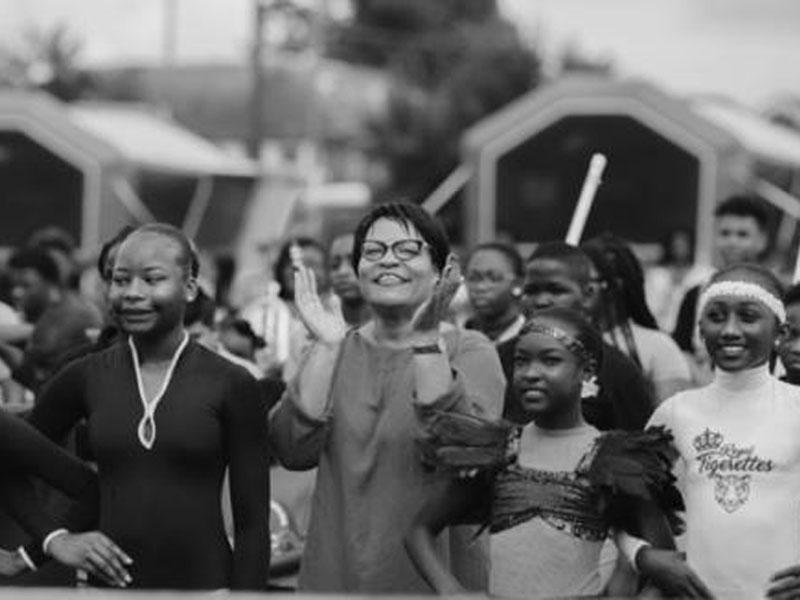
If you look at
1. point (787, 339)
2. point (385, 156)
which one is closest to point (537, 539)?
point (787, 339)

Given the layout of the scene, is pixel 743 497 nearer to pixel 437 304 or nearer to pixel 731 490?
pixel 731 490

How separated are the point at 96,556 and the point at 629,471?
1.39 m

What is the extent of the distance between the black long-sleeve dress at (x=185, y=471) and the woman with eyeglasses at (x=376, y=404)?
23 centimetres

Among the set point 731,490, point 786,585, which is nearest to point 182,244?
point 731,490

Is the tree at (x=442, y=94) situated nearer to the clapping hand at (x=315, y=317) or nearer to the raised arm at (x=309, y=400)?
the clapping hand at (x=315, y=317)

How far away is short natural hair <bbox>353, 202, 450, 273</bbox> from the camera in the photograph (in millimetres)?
6887

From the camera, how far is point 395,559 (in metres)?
6.64

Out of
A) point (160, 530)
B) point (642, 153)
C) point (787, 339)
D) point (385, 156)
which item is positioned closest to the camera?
point (160, 530)

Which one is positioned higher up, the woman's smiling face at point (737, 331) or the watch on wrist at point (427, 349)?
the woman's smiling face at point (737, 331)

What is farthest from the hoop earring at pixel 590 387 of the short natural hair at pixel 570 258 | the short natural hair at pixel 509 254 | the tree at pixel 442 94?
the tree at pixel 442 94

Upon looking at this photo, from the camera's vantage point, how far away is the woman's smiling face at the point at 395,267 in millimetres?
6773

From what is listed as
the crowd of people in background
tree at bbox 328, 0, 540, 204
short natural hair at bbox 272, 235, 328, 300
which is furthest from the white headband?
tree at bbox 328, 0, 540, 204

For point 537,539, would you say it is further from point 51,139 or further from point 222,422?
point 51,139

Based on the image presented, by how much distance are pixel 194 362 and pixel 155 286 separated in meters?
0.24
